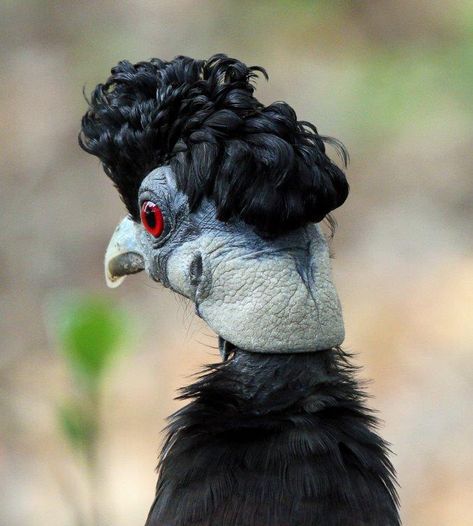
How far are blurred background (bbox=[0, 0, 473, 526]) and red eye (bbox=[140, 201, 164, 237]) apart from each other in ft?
7.60

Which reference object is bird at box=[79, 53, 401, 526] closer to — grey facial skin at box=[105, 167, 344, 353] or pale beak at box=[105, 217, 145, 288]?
grey facial skin at box=[105, 167, 344, 353]

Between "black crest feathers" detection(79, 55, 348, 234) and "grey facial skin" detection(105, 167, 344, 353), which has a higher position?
"black crest feathers" detection(79, 55, 348, 234)

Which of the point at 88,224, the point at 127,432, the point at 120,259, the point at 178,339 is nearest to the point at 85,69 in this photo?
the point at 88,224


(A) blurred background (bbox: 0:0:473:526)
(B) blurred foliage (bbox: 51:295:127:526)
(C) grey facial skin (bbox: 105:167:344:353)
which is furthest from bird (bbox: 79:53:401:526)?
(A) blurred background (bbox: 0:0:473:526)

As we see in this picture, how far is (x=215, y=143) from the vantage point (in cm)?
287

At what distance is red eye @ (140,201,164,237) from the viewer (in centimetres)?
307

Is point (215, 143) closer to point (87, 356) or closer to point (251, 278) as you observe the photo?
point (251, 278)

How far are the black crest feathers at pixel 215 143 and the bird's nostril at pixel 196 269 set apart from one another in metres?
0.14

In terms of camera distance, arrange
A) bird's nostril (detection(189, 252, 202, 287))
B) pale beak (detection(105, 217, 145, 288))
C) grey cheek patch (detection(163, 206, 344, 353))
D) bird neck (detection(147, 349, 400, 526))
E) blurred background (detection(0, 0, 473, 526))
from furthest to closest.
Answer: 1. blurred background (detection(0, 0, 473, 526))
2. pale beak (detection(105, 217, 145, 288))
3. bird's nostril (detection(189, 252, 202, 287))
4. grey cheek patch (detection(163, 206, 344, 353))
5. bird neck (detection(147, 349, 400, 526))

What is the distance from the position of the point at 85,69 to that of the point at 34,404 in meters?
2.84

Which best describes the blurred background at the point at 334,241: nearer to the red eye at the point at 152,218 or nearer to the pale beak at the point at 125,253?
the pale beak at the point at 125,253

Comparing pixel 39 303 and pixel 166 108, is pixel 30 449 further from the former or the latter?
pixel 166 108

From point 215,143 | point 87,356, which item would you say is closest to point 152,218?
point 215,143

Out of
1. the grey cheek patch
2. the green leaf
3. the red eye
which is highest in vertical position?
the red eye
